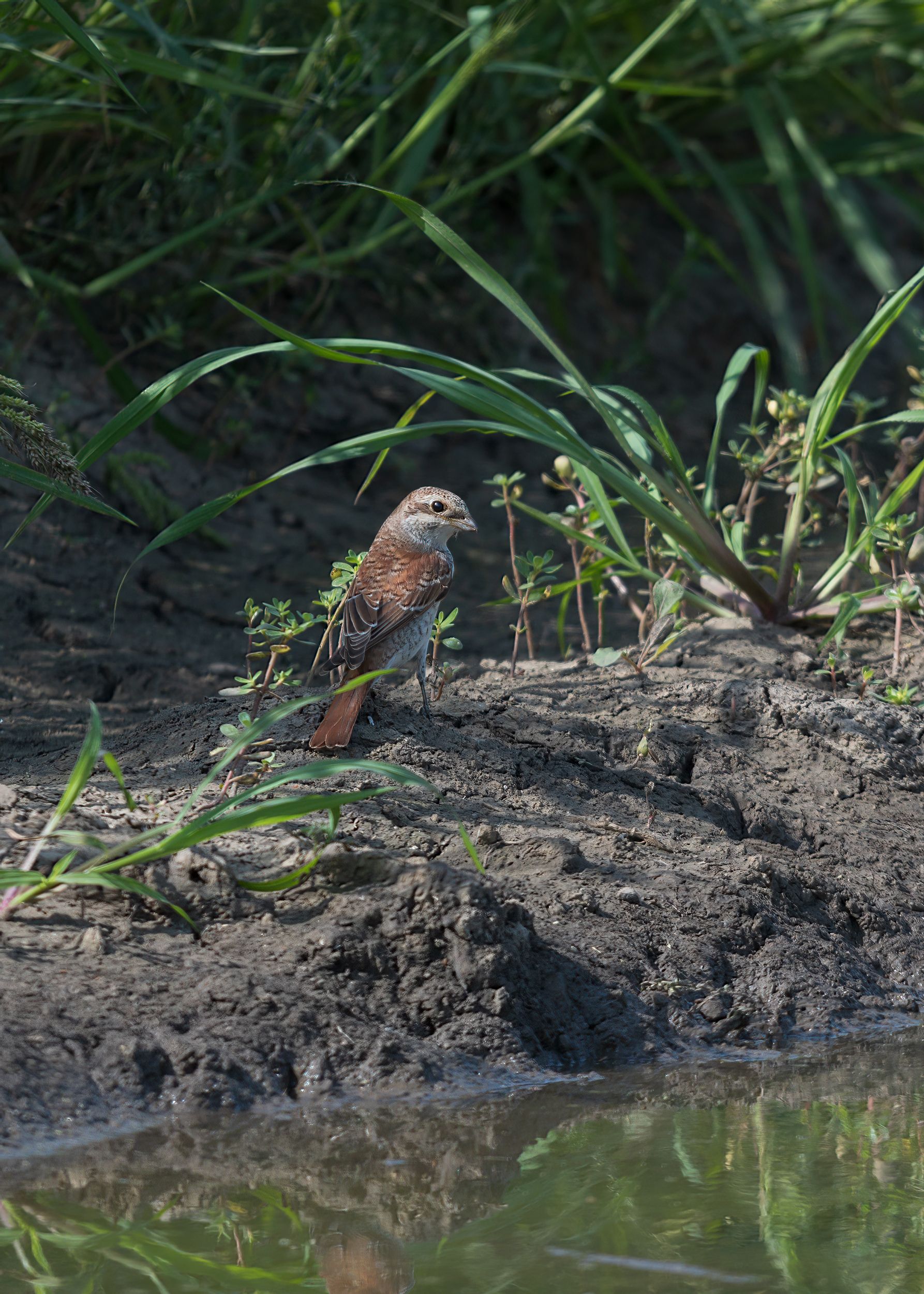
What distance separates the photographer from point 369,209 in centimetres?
639

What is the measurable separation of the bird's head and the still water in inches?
73.5

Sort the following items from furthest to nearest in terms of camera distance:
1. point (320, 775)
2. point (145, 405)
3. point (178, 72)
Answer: point (178, 72) → point (145, 405) → point (320, 775)

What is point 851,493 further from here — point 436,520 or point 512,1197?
point 512,1197

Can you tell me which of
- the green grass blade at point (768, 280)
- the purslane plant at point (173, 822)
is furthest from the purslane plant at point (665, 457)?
the green grass blade at point (768, 280)

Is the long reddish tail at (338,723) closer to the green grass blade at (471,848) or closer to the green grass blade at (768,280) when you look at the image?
the green grass blade at (471,848)

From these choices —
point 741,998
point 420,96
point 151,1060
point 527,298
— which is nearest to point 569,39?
point 420,96

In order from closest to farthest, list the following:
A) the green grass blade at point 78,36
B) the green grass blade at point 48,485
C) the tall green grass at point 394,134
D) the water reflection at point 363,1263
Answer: the water reflection at point 363,1263 → the green grass blade at point 48,485 → the green grass blade at point 78,36 → the tall green grass at point 394,134

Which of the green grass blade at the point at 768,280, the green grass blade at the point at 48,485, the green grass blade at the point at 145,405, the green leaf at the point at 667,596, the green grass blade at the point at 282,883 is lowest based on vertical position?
the green grass blade at the point at 282,883

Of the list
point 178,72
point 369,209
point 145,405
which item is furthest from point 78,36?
point 369,209

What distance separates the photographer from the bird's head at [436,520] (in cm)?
422

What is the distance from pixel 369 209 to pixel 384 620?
332 centimetres

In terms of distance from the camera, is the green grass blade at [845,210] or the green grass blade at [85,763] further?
the green grass blade at [845,210]

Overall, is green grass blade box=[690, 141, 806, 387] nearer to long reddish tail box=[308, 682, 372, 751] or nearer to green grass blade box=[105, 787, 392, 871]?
long reddish tail box=[308, 682, 372, 751]

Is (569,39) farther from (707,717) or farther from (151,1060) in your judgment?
(151,1060)
